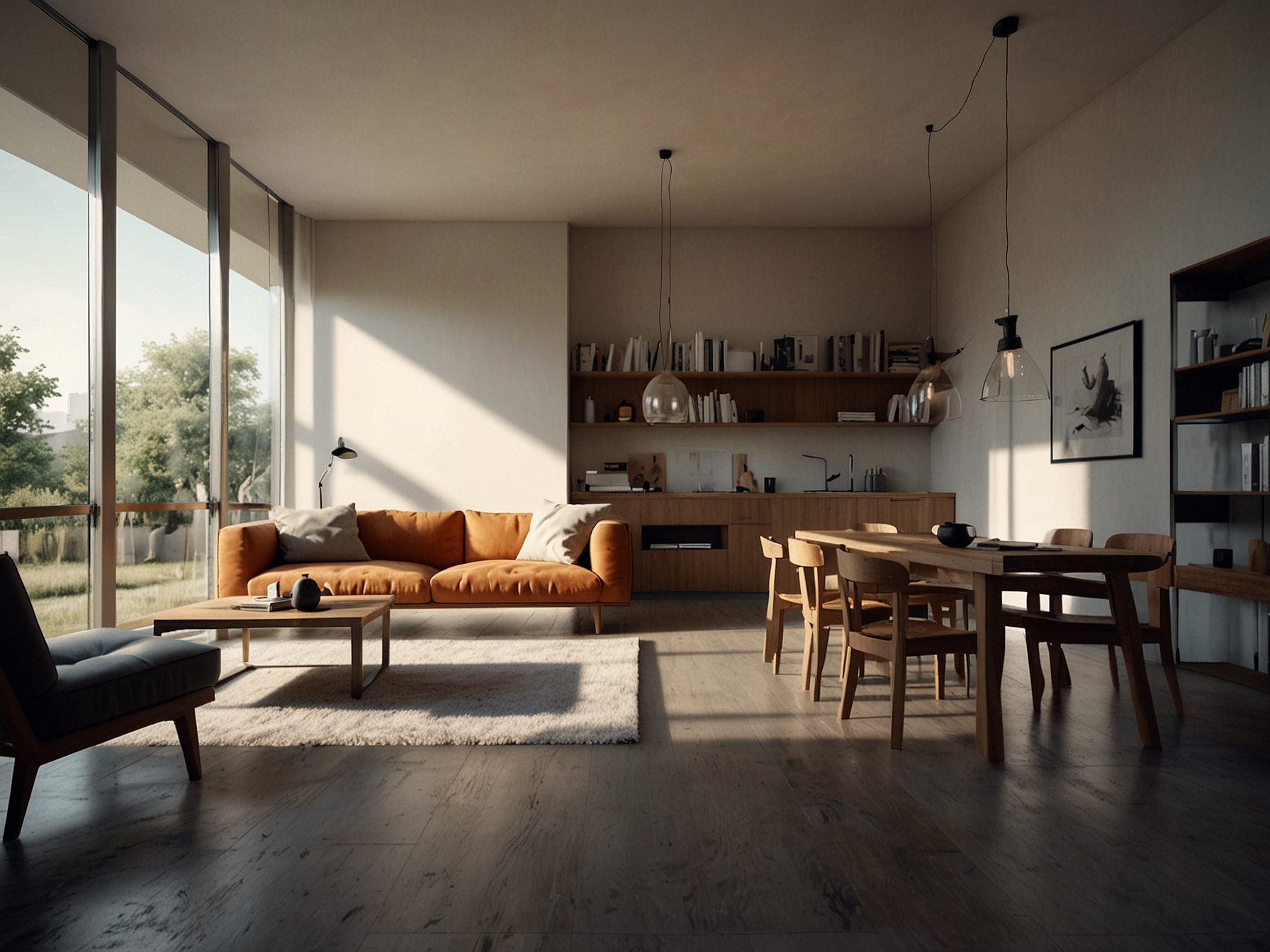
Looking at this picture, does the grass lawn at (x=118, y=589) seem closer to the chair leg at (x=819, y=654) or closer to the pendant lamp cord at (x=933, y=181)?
the chair leg at (x=819, y=654)

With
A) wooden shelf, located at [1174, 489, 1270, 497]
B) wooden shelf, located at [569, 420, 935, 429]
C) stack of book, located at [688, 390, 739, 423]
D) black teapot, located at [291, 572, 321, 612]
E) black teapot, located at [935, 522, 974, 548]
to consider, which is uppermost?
stack of book, located at [688, 390, 739, 423]

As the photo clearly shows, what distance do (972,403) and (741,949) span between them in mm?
5776

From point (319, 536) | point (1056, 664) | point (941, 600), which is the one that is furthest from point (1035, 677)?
point (319, 536)

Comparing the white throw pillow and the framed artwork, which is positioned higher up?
the framed artwork

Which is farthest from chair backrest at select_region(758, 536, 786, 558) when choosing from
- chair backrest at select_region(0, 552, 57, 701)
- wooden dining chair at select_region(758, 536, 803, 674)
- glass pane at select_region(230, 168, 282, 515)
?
glass pane at select_region(230, 168, 282, 515)

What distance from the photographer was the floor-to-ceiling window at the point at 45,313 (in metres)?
3.72

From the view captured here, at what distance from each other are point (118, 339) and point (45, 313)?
0.58 m

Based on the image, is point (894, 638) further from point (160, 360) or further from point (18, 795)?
point (160, 360)

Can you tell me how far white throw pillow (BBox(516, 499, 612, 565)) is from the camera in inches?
217

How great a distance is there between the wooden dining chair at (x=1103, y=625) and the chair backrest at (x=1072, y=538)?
21cm

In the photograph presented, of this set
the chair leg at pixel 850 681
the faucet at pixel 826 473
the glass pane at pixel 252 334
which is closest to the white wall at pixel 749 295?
the faucet at pixel 826 473

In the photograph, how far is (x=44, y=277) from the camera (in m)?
3.94

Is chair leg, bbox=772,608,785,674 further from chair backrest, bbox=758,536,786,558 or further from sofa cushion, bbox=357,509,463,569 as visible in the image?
sofa cushion, bbox=357,509,463,569

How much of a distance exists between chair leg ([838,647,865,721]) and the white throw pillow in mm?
2598
